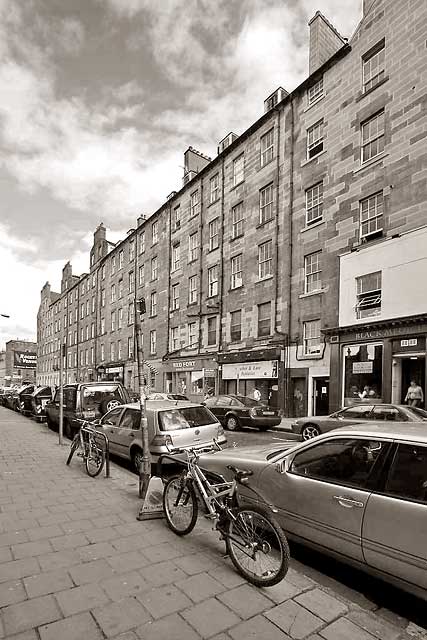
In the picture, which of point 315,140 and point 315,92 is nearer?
point 315,140

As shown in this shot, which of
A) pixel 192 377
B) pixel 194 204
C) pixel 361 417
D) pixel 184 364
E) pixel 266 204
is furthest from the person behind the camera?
pixel 194 204

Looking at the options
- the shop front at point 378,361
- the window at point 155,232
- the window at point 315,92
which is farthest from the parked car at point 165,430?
the window at point 155,232

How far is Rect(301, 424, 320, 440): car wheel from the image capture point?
1320 centimetres

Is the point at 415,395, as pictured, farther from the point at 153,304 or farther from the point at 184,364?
the point at 153,304

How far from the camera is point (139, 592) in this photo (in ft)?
11.2

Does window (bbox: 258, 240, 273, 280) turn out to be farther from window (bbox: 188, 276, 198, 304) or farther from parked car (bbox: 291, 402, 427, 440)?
parked car (bbox: 291, 402, 427, 440)

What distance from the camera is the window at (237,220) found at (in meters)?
26.3

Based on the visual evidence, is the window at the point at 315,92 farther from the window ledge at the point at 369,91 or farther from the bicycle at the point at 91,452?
the bicycle at the point at 91,452

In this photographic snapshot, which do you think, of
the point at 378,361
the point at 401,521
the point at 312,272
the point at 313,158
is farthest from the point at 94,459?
A: the point at 313,158

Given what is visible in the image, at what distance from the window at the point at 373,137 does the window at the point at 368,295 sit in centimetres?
547

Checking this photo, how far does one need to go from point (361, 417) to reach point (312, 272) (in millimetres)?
10188

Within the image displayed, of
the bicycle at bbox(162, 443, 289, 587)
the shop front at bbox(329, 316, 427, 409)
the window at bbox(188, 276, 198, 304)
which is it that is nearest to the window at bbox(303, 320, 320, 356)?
the shop front at bbox(329, 316, 427, 409)

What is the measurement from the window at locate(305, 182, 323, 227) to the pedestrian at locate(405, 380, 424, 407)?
947cm

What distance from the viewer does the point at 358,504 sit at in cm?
357
